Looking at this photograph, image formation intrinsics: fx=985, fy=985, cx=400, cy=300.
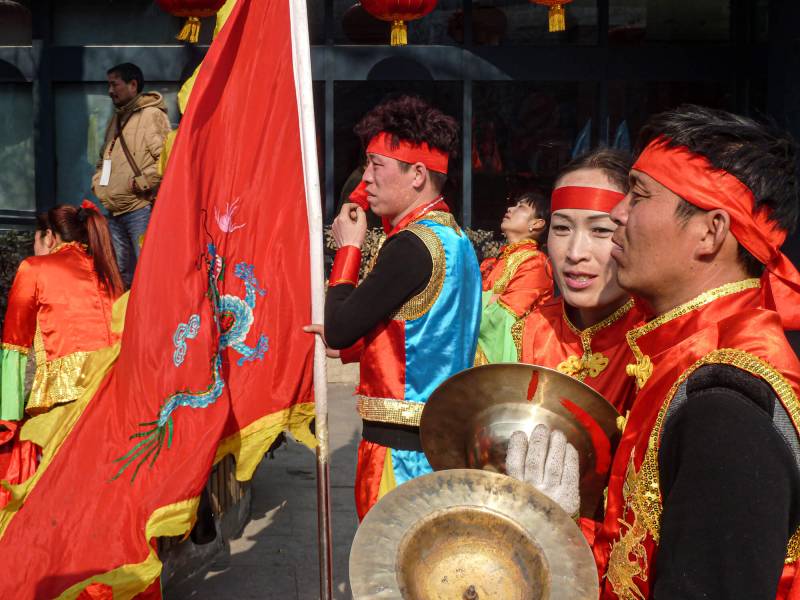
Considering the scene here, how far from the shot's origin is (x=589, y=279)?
2615 millimetres

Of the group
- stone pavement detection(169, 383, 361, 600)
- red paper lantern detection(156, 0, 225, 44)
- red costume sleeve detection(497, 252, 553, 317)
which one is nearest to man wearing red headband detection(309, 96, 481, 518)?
stone pavement detection(169, 383, 361, 600)

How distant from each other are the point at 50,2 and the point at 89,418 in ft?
27.1

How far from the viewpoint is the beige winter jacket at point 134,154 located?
8.11 m

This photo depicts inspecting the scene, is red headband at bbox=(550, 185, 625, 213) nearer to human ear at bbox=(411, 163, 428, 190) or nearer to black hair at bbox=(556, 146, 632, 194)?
black hair at bbox=(556, 146, 632, 194)

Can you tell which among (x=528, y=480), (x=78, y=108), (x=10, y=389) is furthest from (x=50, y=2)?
(x=528, y=480)

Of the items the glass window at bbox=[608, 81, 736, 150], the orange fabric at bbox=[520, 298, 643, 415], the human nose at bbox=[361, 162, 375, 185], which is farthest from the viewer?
the glass window at bbox=[608, 81, 736, 150]

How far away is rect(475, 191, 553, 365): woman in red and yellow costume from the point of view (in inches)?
226

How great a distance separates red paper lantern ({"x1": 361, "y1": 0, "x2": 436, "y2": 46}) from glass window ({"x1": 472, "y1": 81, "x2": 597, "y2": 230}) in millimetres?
2430

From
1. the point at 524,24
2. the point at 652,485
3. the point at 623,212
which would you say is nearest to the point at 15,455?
the point at 623,212

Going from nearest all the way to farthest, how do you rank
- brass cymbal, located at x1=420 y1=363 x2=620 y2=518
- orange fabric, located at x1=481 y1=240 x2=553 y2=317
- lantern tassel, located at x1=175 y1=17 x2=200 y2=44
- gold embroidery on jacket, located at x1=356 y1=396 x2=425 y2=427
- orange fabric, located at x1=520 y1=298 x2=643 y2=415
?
brass cymbal, located at x1=420 y1=363 x2=620 y2=518
orange fabric, located at x1=520 y1=298 x2=643 y2=415
gold embroidery on jacket, located at x1=356 y1=396 x2=425 y2=427
orange fabric, located at x1=481 y1=240 x2=553 y2=317
lantern tassel, located at x1=175 y1=17 x2=200 y2=44

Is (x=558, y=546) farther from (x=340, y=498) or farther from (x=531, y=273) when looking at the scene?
(x=531, y=273)

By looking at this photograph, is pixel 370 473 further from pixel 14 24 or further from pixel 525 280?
pixel 14 24

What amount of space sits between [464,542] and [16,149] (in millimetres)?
10044

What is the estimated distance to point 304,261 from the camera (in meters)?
3.73
